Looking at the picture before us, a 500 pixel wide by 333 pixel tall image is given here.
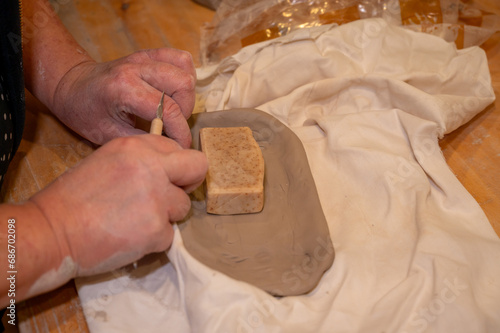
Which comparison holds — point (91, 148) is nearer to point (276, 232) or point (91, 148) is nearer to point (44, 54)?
point (44, 54)

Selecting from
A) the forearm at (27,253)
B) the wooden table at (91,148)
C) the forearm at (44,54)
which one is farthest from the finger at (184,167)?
the forearm at (44,54)

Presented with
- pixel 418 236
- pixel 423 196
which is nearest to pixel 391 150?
pixel 423 196

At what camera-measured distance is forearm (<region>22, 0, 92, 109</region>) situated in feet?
3.97

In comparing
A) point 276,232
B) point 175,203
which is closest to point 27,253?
point 175,203

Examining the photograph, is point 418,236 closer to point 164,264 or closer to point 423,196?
point 423,196

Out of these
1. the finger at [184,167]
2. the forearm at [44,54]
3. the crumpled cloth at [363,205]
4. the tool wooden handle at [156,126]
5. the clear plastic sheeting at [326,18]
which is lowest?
the crumpled cloth at [363,205]

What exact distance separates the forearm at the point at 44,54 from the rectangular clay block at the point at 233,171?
47cm

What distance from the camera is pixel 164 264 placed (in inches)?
40.1

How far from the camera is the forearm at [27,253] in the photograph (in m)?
0.72

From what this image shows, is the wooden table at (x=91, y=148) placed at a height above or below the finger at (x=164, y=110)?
below

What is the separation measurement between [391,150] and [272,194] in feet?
1.20

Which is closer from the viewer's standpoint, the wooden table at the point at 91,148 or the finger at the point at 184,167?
the finger at the point at 184,167

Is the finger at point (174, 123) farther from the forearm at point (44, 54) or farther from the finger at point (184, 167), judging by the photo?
the forearm at point (44, 54)

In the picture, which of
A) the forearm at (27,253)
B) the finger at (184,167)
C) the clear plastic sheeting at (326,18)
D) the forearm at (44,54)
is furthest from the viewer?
the clear plastic sheeting at (326,18)
